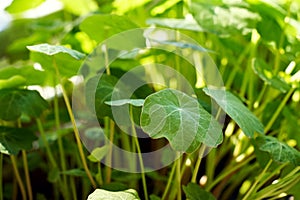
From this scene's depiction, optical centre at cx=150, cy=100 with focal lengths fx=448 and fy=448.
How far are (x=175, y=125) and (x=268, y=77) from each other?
0.75ft

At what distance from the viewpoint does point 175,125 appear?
46 centimetres

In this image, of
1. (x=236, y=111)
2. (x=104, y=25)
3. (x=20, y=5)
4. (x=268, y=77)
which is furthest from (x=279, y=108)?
(x=20, y=5)

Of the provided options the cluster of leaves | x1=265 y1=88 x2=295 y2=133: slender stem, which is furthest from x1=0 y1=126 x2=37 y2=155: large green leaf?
x1=265 y1=88 x2=295 y2=133: slender stem

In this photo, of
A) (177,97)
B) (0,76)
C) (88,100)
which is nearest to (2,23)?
(0,76)

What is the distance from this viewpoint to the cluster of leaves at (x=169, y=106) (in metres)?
0.52

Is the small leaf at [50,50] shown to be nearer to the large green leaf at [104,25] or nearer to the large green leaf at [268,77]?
the large green leaf at [104,25]

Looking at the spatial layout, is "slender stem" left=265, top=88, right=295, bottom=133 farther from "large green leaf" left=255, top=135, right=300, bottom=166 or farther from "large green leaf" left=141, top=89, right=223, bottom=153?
"large green leaf" left=141, top=89, right=223, bottom=153

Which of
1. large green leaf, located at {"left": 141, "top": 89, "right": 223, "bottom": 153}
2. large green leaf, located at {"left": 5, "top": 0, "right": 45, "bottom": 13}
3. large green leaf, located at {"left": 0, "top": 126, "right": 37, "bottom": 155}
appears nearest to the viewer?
large green leaf, located at {"left": 141, "top": 89, "right": 223, "bottom": 153}

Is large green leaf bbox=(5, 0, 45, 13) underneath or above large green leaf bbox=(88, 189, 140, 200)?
above

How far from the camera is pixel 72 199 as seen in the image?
73 cm

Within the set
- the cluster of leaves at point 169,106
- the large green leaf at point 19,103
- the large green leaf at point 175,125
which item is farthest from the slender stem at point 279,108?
the large green leaf at point 19,103

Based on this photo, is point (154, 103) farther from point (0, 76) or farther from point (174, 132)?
point (0, 76)

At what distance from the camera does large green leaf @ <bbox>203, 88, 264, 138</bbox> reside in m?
0.51

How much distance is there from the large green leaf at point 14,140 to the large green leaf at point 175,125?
0.70 feet
